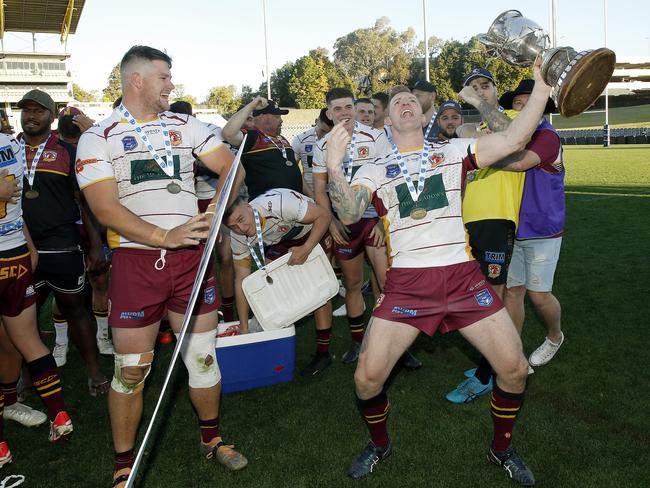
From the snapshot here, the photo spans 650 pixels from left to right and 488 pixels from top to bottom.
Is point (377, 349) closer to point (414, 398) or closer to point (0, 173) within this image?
point (414, 398)

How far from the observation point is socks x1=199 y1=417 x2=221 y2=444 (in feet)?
13.1

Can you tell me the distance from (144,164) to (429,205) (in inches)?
66.6

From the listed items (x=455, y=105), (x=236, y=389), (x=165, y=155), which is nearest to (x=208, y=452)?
(x=236, y=389)

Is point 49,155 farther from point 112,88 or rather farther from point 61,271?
point 112,88

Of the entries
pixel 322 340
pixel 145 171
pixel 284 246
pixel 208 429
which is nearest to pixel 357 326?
pixel 322 340

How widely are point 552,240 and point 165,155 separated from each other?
10.6 ft

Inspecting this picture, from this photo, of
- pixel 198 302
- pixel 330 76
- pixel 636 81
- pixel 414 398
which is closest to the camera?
pixel 198 302

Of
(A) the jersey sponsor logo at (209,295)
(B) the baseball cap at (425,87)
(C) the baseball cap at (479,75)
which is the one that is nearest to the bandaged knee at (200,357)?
(A) the jersey sponsor logo at (209,295)

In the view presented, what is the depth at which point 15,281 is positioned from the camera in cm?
399

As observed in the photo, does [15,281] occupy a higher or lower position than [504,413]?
higher

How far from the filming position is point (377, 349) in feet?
11.5

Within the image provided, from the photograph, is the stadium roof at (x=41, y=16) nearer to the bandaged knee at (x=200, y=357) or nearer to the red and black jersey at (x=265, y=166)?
the red and black jersey at (x=265, y=166)

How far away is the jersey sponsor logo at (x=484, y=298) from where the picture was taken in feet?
11.4

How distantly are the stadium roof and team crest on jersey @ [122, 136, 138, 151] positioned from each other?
6617cm
